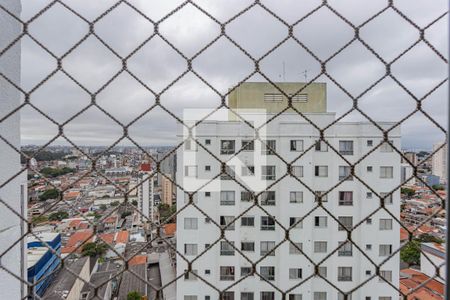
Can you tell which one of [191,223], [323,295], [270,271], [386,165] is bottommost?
[323,295]

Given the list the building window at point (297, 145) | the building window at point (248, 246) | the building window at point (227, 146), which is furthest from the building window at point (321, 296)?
the building window at point (227, 146)

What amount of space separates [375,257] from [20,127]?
487 cm

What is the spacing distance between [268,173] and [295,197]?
83 centimetres

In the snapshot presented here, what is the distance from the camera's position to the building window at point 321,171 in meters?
4.46

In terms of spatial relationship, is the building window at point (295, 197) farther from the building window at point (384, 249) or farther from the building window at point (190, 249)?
the building window at point (190, 249)

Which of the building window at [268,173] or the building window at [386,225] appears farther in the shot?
the building window at [386,225]

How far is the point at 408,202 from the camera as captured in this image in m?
0.82

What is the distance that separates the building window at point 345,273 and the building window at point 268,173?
6.50 ft

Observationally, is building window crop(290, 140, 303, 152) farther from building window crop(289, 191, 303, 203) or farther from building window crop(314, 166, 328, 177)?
building window crop(289, 191, 303, 203)

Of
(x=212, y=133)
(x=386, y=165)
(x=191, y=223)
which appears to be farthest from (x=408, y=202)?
(x=386, y=165)

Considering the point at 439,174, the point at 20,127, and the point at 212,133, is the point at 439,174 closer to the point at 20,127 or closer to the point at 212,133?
the point at 20,127

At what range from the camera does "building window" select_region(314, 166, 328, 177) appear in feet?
14.6

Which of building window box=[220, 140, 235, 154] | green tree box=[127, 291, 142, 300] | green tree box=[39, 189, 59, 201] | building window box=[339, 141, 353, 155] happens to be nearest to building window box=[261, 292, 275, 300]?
building window box=[339, 141, 353, 155]

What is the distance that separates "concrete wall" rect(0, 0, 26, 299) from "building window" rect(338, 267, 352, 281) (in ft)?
16.2
